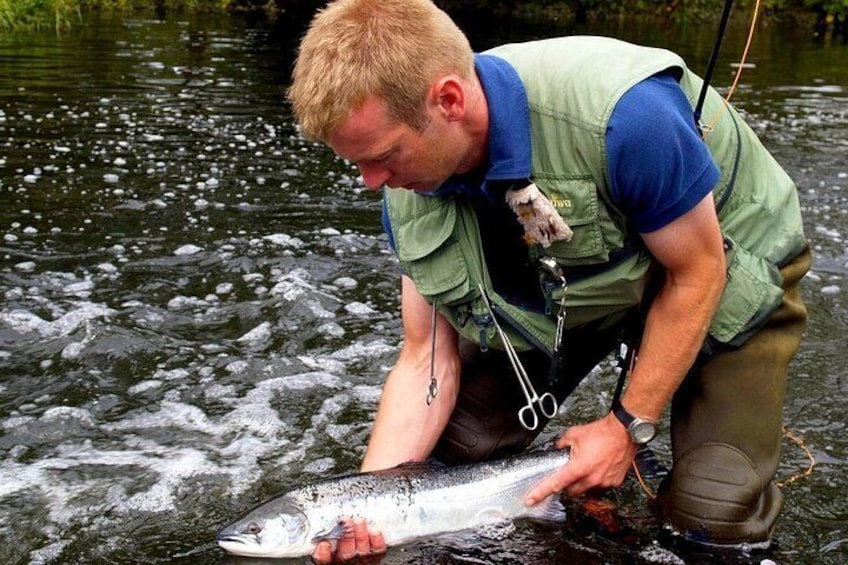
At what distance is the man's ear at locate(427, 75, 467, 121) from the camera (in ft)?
11.1

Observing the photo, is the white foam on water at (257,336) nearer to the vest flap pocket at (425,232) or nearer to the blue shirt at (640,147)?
the vest flap pocket at (425,232)

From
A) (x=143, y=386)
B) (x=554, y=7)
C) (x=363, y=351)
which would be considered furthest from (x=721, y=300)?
(x=554, y=7)

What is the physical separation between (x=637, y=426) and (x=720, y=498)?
0.47 m

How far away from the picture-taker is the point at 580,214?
12.1ft

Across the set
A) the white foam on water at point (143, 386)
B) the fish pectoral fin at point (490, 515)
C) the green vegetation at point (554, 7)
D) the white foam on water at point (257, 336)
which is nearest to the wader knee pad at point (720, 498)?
the fish pectoral fin at point (490, 515)

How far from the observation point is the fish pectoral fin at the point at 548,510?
4.20m

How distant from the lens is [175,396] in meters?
6.03

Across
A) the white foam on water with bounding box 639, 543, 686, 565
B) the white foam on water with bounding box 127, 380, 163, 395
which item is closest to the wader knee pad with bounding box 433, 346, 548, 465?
the white foam on water with bounding box 639, 543, 686, 565

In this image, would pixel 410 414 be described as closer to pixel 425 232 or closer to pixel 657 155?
pixel 425 232

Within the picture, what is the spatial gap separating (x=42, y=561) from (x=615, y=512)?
246cm

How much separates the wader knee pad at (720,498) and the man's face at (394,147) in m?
1.56

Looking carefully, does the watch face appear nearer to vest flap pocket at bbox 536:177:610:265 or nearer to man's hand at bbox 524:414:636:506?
man's hand at bbox 524:414:636:506

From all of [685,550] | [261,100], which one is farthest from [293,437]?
[261,100]

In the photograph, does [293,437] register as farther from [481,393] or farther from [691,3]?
[691,3]
